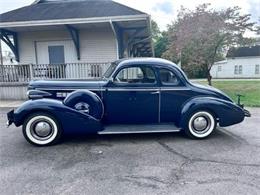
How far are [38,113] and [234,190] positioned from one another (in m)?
3.74

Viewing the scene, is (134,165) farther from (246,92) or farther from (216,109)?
(246,92)

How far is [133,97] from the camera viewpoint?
17.4 ft

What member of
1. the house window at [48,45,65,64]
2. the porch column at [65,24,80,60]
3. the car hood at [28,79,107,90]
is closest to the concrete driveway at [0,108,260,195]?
the car hood at [28,79,107,90]

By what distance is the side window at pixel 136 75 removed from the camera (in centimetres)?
535

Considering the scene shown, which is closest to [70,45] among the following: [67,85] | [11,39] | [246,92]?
[11,39]

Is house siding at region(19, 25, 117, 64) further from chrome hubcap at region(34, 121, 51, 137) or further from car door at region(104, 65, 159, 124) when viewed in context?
chrome hubcap at region(34, 121, 51, 137)

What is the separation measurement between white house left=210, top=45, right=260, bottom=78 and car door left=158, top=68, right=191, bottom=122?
1389 inches

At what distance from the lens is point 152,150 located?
15.4 feet

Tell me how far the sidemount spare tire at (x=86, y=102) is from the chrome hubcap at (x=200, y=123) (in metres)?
2.08

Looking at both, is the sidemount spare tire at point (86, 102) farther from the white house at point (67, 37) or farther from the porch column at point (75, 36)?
the porch column at point (75, 36)

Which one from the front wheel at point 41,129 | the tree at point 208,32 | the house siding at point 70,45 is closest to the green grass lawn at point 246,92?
the tree at point 208,32

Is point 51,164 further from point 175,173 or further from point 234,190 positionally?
point 234,190

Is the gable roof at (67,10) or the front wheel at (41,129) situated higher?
the gable roof at (67,10)

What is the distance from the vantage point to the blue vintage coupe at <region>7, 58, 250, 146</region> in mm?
5004
